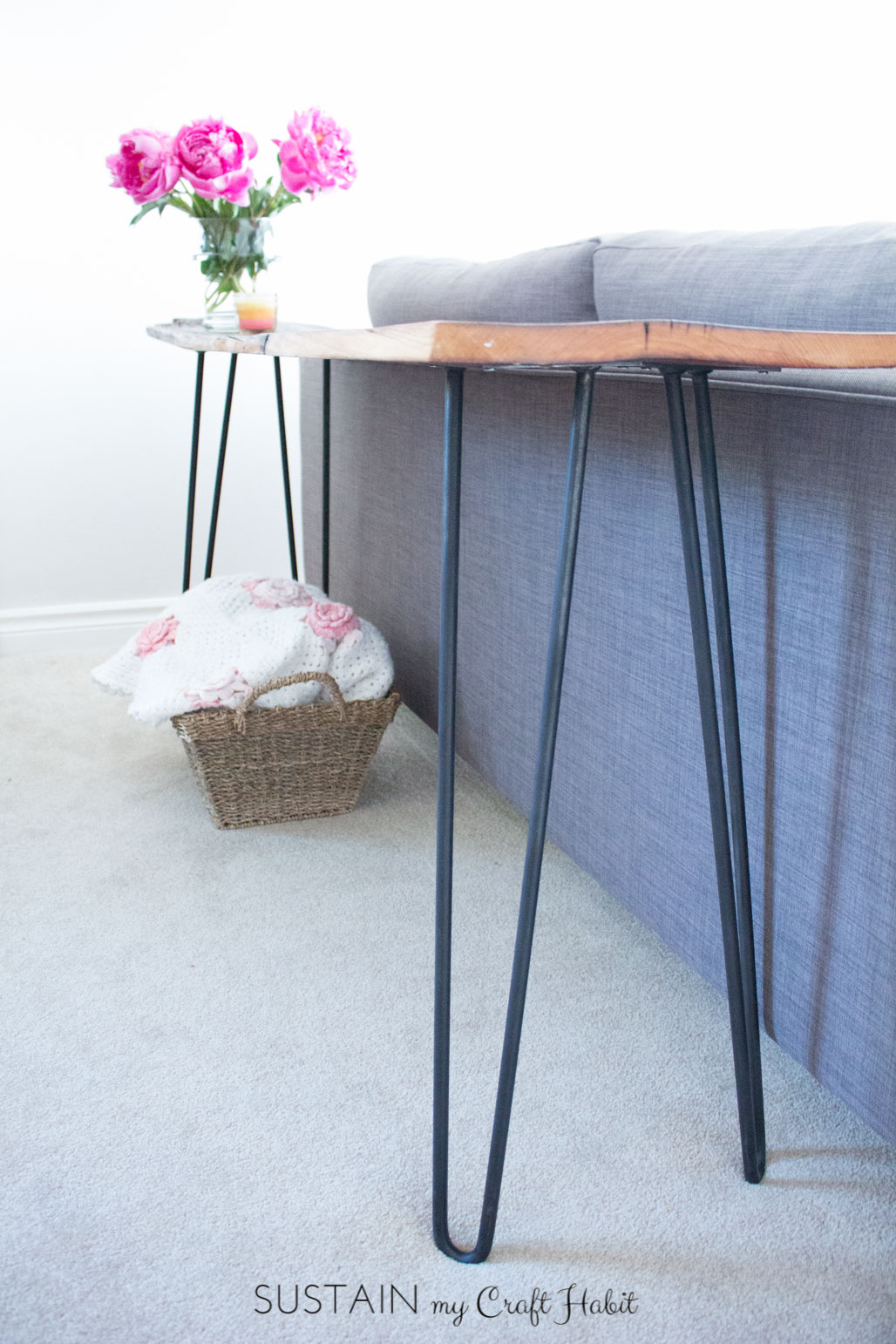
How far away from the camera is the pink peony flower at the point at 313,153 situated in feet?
6.07

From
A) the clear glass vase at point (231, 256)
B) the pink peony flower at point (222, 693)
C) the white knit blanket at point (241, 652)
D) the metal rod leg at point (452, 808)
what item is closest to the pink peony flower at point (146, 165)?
the clear glass vase at point (231, 256)

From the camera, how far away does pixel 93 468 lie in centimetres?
284

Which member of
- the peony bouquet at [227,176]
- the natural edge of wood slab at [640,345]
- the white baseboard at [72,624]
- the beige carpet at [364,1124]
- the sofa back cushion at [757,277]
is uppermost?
the peony bouquet at [227,176]

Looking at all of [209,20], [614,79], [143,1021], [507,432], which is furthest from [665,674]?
[614,79]

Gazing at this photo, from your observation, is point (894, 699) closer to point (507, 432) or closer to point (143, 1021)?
point (507, 432)

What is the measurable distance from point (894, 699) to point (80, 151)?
7.91 feet

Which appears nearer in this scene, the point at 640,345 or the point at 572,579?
the point at 640,345

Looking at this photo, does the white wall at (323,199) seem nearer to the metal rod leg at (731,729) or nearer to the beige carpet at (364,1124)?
the beige carpet at (364,1124)

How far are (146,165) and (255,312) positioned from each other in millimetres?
269

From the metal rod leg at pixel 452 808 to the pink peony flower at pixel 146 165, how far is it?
3.73ft

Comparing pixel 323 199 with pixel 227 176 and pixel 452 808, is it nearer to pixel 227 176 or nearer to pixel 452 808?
pixel 227 176

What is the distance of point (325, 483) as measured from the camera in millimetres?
2279

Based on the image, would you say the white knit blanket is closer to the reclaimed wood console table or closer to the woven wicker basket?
the woven wicker basket

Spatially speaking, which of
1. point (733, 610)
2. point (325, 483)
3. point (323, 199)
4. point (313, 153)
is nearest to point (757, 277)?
point (733, 610)
